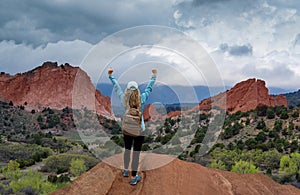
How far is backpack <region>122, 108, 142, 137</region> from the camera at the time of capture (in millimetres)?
8133

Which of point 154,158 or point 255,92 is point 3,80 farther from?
point 154,158

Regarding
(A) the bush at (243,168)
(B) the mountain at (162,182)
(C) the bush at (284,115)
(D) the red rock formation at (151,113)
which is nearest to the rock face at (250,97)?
(C) the bush at (284,115)

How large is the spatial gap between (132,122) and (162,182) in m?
1.65

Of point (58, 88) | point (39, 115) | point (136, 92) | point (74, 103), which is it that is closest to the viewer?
point (136, 92)

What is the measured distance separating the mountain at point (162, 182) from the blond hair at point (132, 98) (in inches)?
69.4

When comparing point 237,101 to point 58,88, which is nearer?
point 237,101

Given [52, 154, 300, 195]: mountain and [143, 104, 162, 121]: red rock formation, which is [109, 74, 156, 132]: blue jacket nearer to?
[143, 104, 162, 121]: red rock formation

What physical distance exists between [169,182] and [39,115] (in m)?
77.5

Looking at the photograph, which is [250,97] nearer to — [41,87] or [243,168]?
[41,87]

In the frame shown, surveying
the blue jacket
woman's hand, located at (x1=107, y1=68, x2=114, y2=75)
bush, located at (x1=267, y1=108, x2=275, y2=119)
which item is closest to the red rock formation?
the blue jacket

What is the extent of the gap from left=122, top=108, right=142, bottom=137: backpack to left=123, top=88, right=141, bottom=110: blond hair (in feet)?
0.33

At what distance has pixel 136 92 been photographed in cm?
816

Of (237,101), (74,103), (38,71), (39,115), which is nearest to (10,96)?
(38,71)

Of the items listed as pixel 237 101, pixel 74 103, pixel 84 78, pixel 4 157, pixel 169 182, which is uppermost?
pixel 237 101
